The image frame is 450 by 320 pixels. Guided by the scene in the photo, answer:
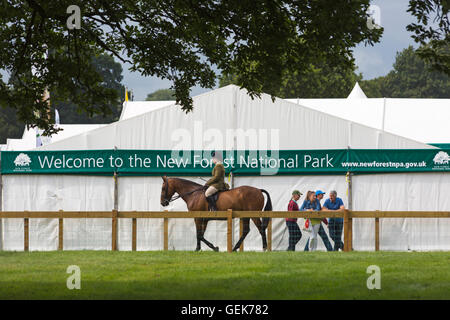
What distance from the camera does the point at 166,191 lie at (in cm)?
1959

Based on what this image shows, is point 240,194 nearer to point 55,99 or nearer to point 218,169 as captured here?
point 218,169

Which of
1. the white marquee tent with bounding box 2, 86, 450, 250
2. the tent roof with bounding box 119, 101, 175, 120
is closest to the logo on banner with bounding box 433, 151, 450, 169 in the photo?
the white marquee tent with bounding box 2, 86, 450, 250

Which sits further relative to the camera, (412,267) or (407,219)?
(407,219)

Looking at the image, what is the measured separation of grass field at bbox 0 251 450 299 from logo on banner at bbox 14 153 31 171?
4.80m

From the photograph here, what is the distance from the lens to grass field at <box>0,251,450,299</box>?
9.83m

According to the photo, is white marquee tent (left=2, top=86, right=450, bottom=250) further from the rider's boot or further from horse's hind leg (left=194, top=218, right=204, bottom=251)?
horse's hind leg (left=194, top=218, right=204, bottom=251)

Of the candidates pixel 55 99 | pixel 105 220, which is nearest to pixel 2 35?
pixel 55 99

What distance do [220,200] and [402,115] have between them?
13.4 meters

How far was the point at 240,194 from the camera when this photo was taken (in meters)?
19.1

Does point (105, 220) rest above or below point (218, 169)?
below

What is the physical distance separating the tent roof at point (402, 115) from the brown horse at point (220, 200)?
1129 cm

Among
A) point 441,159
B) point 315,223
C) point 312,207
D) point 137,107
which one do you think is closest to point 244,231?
point 315,223
